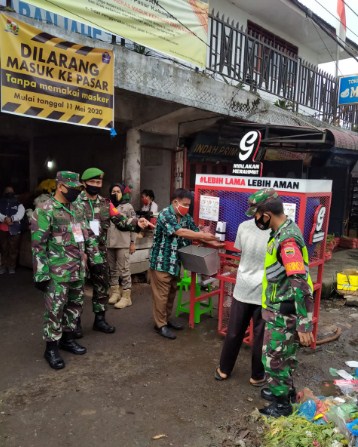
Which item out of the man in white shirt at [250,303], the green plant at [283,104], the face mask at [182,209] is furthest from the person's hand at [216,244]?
the green plant at [283,104]

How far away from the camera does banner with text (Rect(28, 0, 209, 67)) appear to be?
4.87m

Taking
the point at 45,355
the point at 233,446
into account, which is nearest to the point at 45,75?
the point at 45,355

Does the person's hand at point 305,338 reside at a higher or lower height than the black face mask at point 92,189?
lower

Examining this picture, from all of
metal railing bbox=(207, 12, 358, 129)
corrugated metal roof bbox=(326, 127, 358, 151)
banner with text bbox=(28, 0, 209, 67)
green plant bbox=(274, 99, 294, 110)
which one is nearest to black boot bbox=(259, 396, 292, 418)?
banner with text bbox=(28, 0, 209, 67)

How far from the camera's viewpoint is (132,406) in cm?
318

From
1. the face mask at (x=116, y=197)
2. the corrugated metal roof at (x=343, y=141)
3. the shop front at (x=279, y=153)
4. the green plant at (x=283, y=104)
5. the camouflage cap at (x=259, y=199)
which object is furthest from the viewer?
the green plant at (x=283, y=104)

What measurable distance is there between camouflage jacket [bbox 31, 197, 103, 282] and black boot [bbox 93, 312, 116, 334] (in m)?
1.00

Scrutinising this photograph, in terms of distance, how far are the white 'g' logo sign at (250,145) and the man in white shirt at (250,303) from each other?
4.15ft

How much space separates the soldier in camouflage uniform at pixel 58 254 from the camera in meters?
3.54

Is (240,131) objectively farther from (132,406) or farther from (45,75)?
(132,406)

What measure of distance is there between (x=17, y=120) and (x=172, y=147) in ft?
11.5

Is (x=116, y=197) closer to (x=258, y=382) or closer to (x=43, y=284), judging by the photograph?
(x=43, y=284)

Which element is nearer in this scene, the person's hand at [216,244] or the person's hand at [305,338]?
the person's hand at [305,338]

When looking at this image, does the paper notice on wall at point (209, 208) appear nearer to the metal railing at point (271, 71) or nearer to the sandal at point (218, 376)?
the sandal at point (218, 376)
